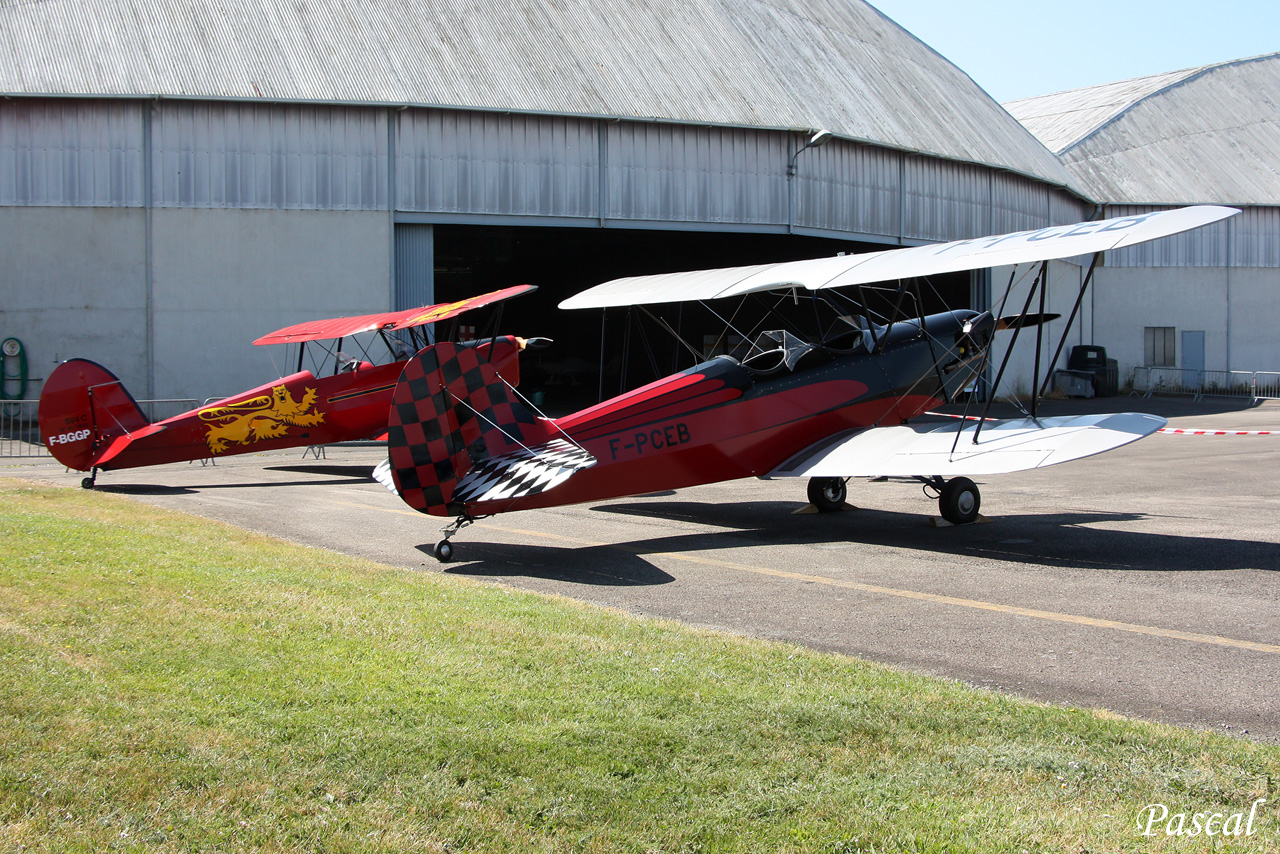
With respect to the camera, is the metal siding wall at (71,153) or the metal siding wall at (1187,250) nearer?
the metal siding wall at (71,153)

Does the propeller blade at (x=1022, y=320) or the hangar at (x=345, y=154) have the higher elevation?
the hangar at (x=345, y=154)

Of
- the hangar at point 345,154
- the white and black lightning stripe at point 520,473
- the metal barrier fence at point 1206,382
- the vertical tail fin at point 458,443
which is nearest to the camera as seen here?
the white and black lightning stripe at point 520,473

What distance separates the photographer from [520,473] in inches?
363

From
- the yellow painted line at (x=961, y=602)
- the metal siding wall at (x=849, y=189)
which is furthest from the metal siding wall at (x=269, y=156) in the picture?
the yellow painted line at (x=961, y=602)

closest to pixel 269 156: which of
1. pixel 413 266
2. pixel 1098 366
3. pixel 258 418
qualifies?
pixel 413 266

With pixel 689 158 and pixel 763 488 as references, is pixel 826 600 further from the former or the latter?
pixel 689 158

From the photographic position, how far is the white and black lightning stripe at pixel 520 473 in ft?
29.2

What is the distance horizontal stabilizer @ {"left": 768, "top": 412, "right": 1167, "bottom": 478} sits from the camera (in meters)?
9.73

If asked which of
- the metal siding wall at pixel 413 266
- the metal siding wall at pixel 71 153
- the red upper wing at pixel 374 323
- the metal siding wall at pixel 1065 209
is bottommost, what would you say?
the red upper wing at pixel 374 323

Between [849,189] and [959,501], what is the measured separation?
20774 mm

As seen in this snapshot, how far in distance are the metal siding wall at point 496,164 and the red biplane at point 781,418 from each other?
13245mm

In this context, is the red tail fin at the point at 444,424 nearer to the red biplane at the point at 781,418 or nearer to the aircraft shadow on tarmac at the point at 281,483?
the red biplane at the point at 781,418

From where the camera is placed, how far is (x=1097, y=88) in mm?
55500

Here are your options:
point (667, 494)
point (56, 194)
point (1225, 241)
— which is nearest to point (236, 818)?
point (667, 494)
